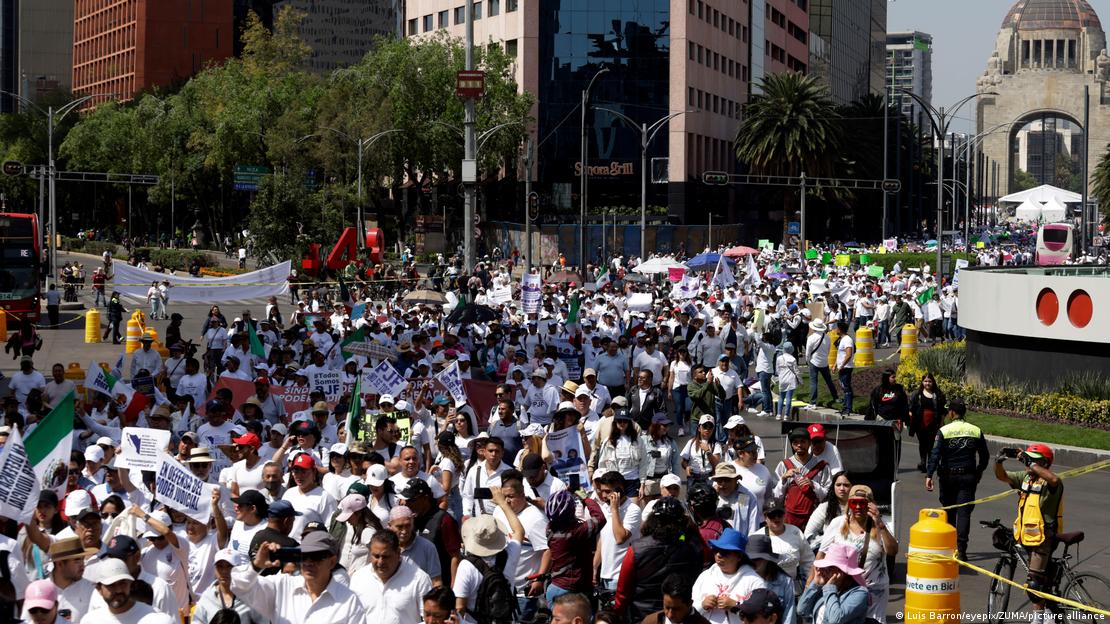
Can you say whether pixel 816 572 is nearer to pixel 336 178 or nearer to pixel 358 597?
pixel 358 597

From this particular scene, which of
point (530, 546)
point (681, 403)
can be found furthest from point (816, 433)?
point (681, 403)

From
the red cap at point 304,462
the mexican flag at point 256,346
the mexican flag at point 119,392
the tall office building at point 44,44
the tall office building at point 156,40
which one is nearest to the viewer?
the red cap at point 304,462

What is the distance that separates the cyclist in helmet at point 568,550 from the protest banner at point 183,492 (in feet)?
6.88

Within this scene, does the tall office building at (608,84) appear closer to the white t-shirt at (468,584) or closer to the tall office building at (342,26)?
the tall office building at (342,26)

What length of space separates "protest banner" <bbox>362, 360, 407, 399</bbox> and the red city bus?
2429cm

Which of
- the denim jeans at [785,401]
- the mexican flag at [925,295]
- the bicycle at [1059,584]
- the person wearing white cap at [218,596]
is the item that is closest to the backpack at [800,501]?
the bicycle at [1059,584]

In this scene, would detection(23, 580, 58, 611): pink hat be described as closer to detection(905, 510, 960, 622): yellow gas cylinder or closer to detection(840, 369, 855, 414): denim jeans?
detection(905, 510, 960, 622): yellow gas cylinder

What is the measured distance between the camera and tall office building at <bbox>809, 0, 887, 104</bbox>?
121562 mm

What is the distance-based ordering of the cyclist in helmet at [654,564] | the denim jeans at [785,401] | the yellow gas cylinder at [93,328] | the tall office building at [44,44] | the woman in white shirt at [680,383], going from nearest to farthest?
1. the cyclist in helmet at [654,564]
2. the woman in white shirt at [680,383]
3. the denim jeans at [785,401]
4. the yellow gas cylinder at [93,328]
5. the tall office building at [44,44]

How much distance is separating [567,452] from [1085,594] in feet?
14.9

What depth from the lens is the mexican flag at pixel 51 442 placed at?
34.3 ft

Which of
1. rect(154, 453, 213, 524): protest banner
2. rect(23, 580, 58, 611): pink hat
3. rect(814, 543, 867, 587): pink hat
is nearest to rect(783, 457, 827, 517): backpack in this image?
rect(814, 543, 867, 587): pink hat

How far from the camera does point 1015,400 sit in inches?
917

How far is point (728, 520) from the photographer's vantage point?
418 inches
